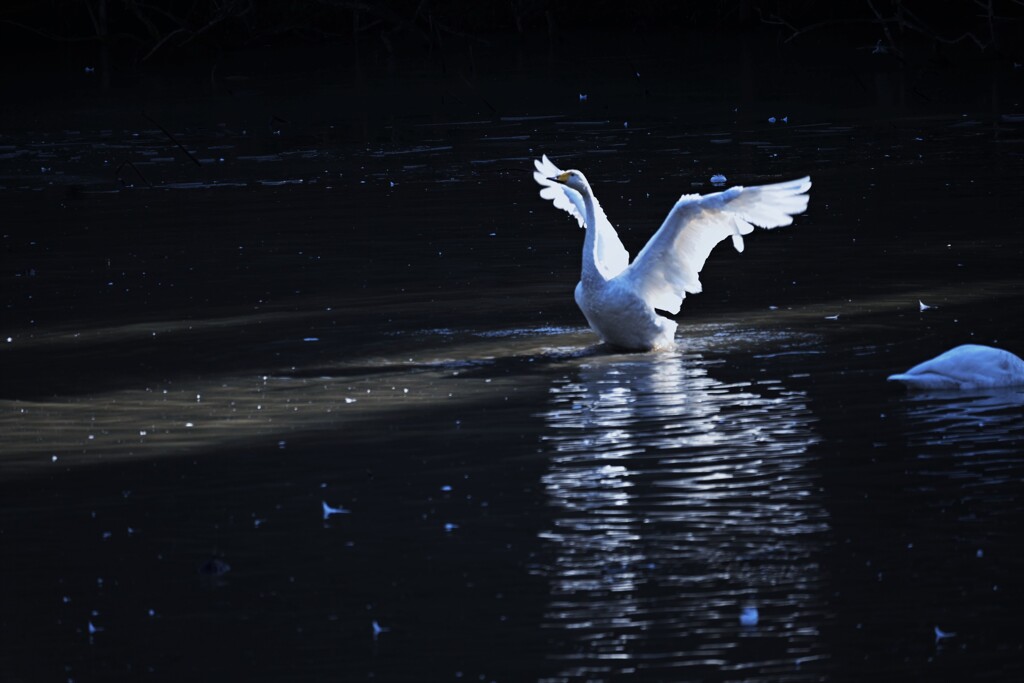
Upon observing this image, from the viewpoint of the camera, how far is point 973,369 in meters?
10.2

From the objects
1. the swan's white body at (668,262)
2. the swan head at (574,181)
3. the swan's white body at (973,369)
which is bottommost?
the swan's white body at (973,369)

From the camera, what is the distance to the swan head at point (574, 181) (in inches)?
→ 508

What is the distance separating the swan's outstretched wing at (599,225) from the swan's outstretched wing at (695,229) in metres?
0.38

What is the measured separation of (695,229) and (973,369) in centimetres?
270

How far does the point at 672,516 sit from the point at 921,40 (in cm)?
3802

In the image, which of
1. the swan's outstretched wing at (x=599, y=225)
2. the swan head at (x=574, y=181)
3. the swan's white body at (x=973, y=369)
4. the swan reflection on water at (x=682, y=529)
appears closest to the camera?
the swan reflection on water at (x=682, y=529)

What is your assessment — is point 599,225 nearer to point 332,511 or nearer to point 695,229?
point 695,229

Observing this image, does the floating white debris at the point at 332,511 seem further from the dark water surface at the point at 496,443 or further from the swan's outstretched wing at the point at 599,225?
the swan's outstretched wing at the point at 599,225

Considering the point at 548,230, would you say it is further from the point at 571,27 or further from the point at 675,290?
the point at 571,27

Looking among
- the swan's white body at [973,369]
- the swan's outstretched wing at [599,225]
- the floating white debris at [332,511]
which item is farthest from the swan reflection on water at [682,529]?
the swan's outstretched wing at [599,225]

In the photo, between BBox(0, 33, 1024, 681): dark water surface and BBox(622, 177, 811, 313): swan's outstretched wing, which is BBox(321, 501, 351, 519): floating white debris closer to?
BBox(0, 33, 1024, 681): dark water surface

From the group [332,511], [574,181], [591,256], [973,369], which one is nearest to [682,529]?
[332,511]

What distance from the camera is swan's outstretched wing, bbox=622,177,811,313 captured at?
12.1 m

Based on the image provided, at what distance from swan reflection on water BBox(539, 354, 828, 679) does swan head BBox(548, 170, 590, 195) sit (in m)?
2.23
